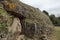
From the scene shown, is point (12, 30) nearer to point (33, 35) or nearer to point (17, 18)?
point (17, 18)

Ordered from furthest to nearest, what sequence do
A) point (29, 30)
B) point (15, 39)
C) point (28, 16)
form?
point (28, 16), point (29, 30), point (15, 39)

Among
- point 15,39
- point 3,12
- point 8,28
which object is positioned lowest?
point 15,39

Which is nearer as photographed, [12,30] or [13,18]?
[12,30]

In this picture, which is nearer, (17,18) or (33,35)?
(17,18)

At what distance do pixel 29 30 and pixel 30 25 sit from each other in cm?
31

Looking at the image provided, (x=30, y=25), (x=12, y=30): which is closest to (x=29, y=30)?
(x=30, y=25)

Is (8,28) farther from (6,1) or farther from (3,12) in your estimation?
(6,1)

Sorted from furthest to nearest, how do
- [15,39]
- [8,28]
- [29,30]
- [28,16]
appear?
[28,16] → [29,30] → [15,39] → [8,28]

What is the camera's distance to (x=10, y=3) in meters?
10.3

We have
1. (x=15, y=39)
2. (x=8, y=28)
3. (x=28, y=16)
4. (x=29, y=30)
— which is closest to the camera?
(x=8, y=28)

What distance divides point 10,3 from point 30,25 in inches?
75.5

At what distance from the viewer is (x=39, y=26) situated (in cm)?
1270

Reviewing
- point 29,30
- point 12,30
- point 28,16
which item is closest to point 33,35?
point 29,30

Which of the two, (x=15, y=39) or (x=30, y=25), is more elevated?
(x=30, y=25)
